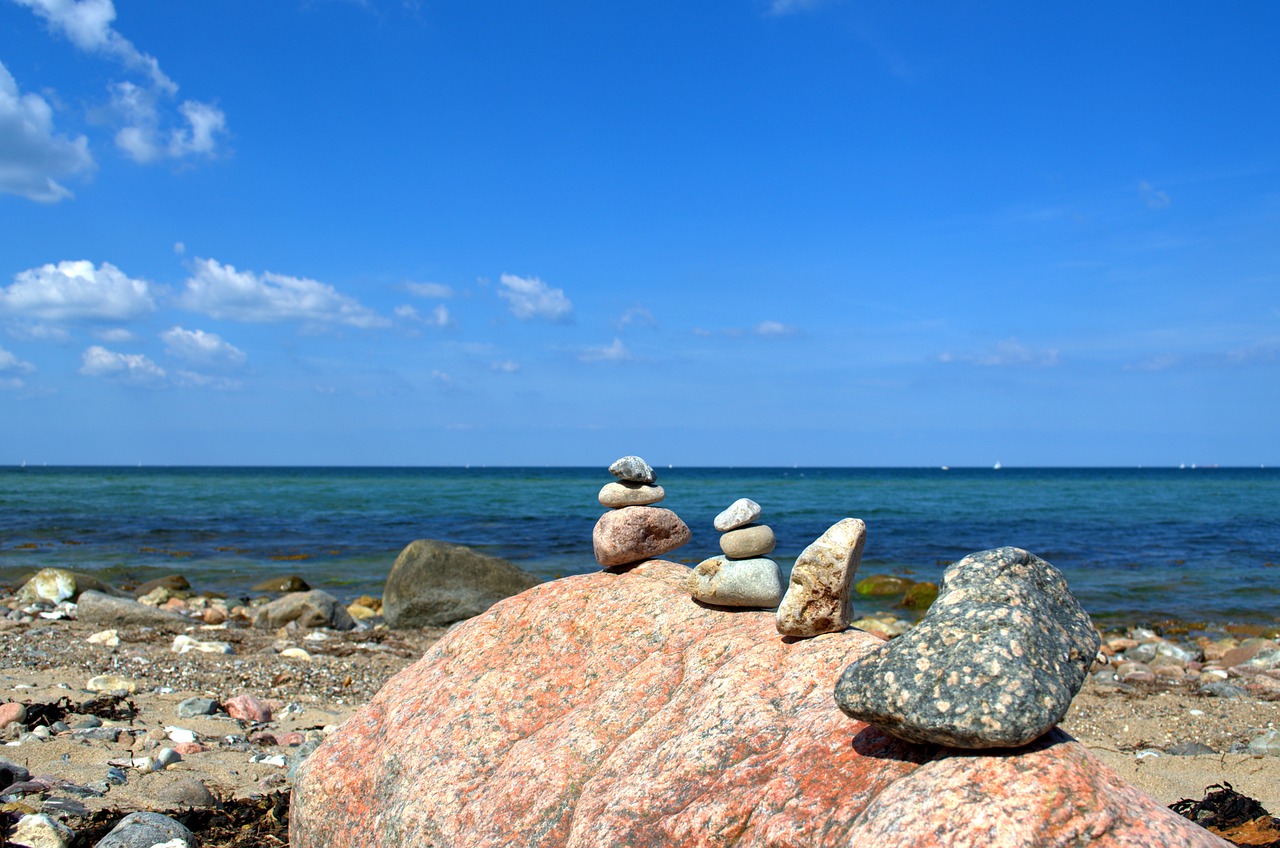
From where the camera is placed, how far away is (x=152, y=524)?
32344mm

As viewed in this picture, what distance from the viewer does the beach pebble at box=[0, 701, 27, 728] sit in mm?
7680

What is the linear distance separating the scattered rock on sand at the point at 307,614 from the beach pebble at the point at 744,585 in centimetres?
1085

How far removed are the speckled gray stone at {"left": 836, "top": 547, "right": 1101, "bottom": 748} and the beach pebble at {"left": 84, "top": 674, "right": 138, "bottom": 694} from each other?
28.1 feet

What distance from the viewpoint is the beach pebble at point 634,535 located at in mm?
6375

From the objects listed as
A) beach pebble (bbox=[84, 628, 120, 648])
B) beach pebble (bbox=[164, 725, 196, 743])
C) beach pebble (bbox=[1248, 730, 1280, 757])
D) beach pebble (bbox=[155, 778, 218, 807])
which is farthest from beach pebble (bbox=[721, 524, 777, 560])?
beach pebble (bbox=[84, 628, 120, 648])

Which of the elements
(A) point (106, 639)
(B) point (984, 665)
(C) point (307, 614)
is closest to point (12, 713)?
(A) point (106, 639)

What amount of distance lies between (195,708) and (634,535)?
5.25 meters

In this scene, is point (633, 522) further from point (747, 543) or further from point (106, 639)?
point (106, 639)

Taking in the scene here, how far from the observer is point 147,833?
5.43 metres

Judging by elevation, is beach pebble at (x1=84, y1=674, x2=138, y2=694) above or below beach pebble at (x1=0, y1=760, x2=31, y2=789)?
below

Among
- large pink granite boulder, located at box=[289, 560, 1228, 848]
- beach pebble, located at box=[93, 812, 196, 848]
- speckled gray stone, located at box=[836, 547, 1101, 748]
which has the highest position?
speckled gray stone, located at box=[836, 547, 1101, 748]

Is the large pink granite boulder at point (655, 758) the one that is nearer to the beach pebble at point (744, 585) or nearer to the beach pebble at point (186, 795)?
the beach pebble at point (744, 585)

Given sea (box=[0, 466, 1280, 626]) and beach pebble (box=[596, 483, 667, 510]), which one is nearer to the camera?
beach pebble (box=[596, 483, 667, 510])

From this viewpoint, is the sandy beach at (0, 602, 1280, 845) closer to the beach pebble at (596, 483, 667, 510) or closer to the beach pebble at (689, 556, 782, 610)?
the beach pebble at (596, 483, 667, 510)
